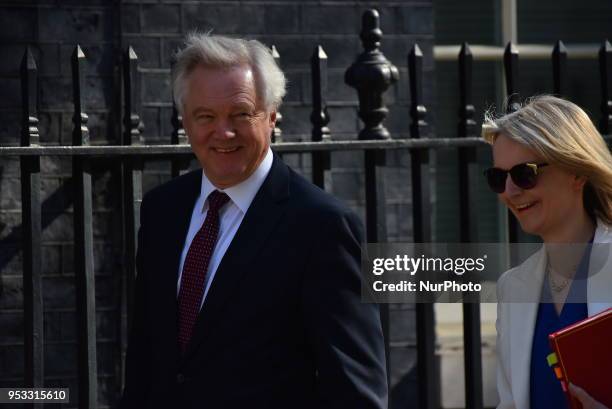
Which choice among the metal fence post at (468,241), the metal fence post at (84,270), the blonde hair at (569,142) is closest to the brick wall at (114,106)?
the metal fence post at (84,270)

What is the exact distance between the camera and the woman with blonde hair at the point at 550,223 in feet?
10.7

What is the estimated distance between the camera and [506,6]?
6816 mm

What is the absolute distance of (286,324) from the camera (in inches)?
127

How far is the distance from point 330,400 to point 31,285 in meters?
1.73

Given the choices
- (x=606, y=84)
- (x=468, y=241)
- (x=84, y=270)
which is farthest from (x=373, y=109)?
(x=84, y=270)

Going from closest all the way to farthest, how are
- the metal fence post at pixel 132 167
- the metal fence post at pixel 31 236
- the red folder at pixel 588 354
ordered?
the red folder at pixel 588 354, the metal fence post at pixel 31 236, the metal fence post at pixel 132 167

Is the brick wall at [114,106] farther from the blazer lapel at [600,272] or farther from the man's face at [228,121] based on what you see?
the blazer lapel at [600,272]

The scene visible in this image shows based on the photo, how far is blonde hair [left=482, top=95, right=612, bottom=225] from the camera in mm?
3281

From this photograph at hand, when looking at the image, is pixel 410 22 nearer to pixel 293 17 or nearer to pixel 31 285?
pixel 293 17

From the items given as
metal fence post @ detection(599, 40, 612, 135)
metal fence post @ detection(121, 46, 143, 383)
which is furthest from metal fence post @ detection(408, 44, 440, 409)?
metal fence post @ detection(121, 46, 143, 383)

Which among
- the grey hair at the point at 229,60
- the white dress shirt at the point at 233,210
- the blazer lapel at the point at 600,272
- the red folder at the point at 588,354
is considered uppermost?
the grey hair at the point at 229,60

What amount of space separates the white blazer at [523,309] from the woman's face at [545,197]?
0.31 ft

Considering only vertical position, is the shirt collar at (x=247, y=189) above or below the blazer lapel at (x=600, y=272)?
above

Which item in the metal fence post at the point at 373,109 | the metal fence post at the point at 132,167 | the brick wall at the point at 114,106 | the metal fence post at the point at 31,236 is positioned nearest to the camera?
the metal fence post at the point at 31,236
